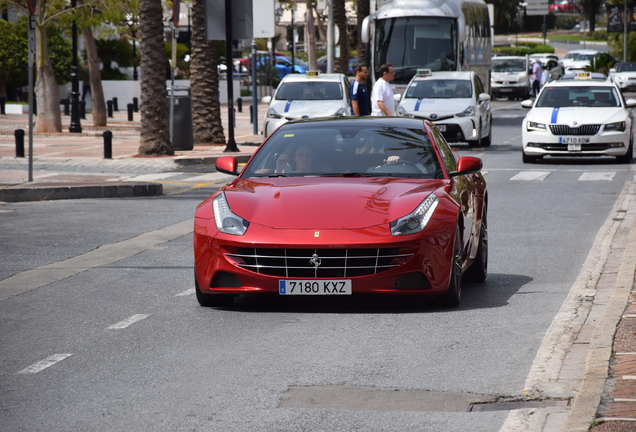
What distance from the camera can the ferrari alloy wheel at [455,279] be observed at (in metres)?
8.02

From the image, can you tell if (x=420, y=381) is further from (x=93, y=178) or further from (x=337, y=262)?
(x=93, y=178)

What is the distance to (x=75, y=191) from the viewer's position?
17359 millimetres

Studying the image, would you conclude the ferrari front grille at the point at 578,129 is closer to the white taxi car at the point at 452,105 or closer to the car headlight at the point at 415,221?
the white taxi car at the point at 452,105

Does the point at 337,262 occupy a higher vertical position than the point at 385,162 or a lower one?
lower

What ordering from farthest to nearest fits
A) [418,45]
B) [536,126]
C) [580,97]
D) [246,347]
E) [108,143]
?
[418,45]
[108,143]
[580,97]
[536,126]
[246,347]

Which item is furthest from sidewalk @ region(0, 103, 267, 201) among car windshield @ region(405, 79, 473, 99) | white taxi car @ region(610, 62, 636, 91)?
white taxi car @ region(610, 62, 636, 91)

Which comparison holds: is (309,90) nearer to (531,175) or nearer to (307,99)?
(307,99)

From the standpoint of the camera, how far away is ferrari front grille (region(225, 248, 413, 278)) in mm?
7680

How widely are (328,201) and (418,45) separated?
27.5m

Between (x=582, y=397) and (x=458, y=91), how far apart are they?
22.4 m

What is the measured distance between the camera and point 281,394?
5.71 meters

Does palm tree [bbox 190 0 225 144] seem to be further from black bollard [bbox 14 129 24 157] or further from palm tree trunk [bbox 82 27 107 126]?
palm tree trunk [bbox 82 27 107 126]

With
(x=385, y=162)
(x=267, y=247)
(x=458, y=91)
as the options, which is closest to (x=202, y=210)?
(x=267, y=247)

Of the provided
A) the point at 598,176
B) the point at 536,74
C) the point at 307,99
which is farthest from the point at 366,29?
the point at 536,74
